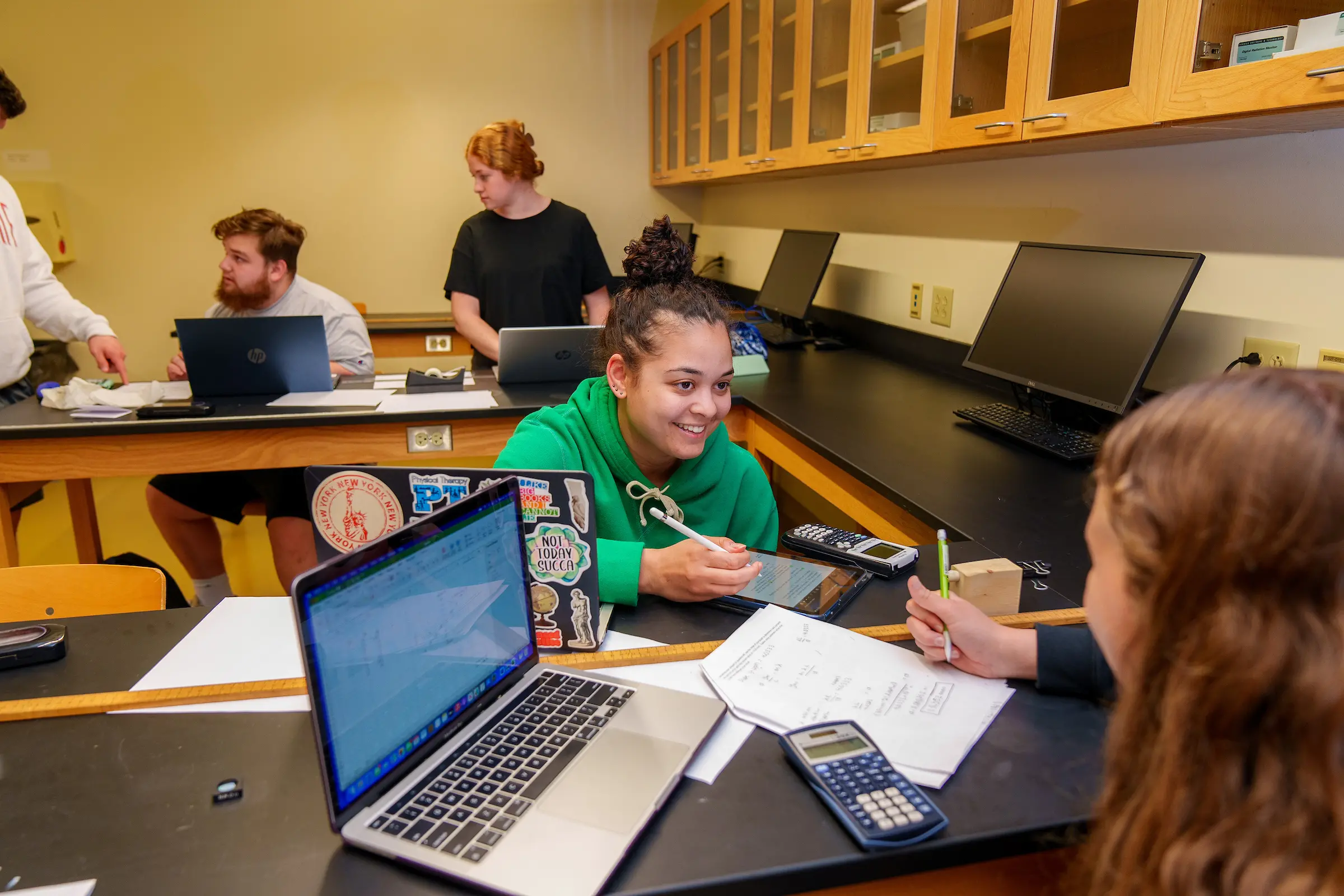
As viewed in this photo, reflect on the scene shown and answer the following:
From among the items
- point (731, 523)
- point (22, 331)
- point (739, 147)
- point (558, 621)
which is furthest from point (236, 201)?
point (558, 621)

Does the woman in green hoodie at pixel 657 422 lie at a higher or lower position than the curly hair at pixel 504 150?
lower

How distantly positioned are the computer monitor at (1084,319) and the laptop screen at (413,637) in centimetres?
131

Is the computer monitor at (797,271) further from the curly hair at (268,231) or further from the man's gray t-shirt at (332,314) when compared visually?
the curly hair at (268,231)

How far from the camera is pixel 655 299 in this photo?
1363mm

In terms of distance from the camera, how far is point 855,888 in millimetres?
734

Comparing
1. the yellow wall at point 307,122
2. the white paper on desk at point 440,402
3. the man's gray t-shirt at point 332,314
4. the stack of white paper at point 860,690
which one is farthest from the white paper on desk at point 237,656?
the yellow wall at point 307,122

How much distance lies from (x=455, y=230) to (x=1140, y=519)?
14.8 feet

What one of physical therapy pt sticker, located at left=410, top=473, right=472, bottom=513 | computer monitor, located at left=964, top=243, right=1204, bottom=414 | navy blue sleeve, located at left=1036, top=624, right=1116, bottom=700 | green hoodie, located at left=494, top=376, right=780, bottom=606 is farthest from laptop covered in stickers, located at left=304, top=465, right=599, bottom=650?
computer monitor, located at left=964, top=243, right=1204, bottom=414

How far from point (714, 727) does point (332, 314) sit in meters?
2.50

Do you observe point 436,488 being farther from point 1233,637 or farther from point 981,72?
point 981,72

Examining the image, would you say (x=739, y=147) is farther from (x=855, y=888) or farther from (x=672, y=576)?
(x=855, y=888)

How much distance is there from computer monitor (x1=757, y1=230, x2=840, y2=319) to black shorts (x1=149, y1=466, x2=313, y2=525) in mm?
1760

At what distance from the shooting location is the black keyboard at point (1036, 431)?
168 cm

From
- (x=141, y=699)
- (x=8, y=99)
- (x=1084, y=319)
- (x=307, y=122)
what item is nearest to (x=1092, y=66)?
(x=1084, y=319)
